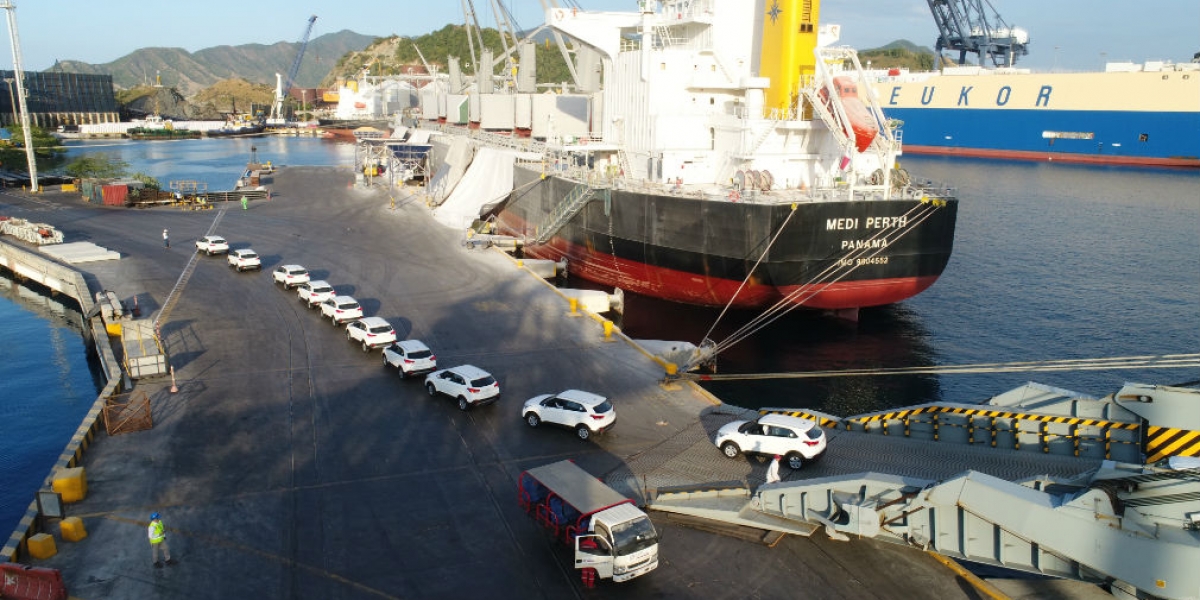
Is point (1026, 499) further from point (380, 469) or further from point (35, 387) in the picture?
point (35, 387)

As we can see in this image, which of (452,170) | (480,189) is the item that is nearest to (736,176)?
(480,189)

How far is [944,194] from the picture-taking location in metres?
38.2

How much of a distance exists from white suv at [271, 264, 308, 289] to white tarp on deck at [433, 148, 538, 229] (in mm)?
20654

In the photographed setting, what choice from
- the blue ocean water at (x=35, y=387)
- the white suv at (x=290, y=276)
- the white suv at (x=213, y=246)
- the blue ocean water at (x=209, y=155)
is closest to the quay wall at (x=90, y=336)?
the blue ocean water at (x=35, y=387)

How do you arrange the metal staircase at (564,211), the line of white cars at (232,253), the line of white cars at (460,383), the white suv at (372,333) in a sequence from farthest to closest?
1. the metal staircase at (564,211)
2. the line of white cars at (232,253)
3. the white suv at (372,333)
4. the line of white cars at (460,383)

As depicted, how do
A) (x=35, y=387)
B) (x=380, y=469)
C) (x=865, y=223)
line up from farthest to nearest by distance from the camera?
(x=865, y=223), (x=35, y=387), (x=380, y=469)

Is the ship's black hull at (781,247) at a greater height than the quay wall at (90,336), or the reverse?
the ship's black hull at (781,247)

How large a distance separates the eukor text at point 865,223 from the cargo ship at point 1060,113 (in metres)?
77.4

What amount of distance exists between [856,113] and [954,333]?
12.6 meters

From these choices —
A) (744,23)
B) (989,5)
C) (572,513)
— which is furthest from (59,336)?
(989,5)

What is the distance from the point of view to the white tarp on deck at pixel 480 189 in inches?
2408

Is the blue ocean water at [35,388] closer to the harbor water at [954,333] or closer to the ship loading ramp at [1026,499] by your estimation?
the harbor water at [954,333]

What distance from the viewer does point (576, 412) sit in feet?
73.3

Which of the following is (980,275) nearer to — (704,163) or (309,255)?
(704,163)
